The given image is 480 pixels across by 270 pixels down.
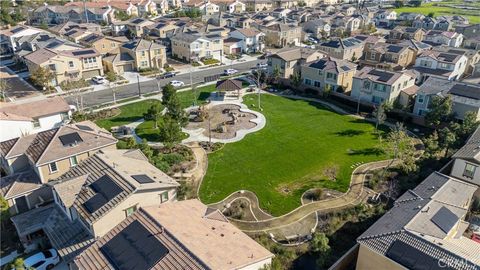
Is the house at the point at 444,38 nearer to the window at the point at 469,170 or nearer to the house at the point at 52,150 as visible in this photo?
the window at the point at 469,170

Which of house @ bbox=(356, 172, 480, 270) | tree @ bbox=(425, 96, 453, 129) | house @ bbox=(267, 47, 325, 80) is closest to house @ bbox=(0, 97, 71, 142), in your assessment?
house @ bbox=(267, 47, 325, 80)

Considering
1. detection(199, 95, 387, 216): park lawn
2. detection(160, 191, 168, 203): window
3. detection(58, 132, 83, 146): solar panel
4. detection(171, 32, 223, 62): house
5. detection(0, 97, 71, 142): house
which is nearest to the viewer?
detection(160, 191, 168, 203): window

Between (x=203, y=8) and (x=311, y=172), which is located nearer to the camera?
(x=311, y=172)

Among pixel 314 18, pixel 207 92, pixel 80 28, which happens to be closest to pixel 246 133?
pixel 207 92

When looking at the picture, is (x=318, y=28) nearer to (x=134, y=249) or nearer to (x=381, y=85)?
(x=381, y=85)

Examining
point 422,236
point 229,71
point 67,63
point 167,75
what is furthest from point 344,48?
point 422,236

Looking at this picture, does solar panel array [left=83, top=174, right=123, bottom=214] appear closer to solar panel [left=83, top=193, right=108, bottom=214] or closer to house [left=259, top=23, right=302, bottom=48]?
solar panel [left=83, top=193, right=108, bottom=214]

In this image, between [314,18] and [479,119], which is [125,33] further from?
[479,119]
